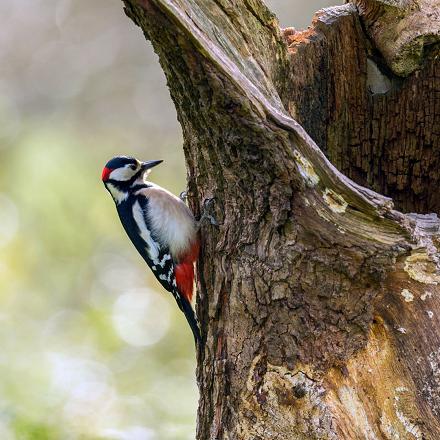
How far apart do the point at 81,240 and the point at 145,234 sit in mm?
2711

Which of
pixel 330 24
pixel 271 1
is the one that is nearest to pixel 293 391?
pixel 330 24

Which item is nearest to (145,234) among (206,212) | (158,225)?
(158,225)

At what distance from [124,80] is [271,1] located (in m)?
1.96

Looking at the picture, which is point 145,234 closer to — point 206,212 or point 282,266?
point 206,212

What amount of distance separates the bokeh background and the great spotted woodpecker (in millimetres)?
910

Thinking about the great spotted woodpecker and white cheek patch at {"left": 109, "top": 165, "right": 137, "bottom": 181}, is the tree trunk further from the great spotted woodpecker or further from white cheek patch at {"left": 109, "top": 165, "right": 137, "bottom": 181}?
white cheek patch at {"left": 109, "top": 165, "right": 137, "bottom": 181}

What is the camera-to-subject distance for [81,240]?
22.7 ft

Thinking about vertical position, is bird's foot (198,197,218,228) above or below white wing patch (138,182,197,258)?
below

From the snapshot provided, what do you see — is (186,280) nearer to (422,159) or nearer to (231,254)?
(231,254)

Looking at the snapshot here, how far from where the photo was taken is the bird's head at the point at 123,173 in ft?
14.5

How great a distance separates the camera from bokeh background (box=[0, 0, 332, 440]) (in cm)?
475

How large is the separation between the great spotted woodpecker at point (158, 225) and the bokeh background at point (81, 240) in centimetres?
91

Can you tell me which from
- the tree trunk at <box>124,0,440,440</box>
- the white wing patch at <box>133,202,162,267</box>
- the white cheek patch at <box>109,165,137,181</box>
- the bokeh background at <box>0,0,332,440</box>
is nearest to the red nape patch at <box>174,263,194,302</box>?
the white wing patch at <box>133,202,162,267</box>

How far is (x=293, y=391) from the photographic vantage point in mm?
2916
